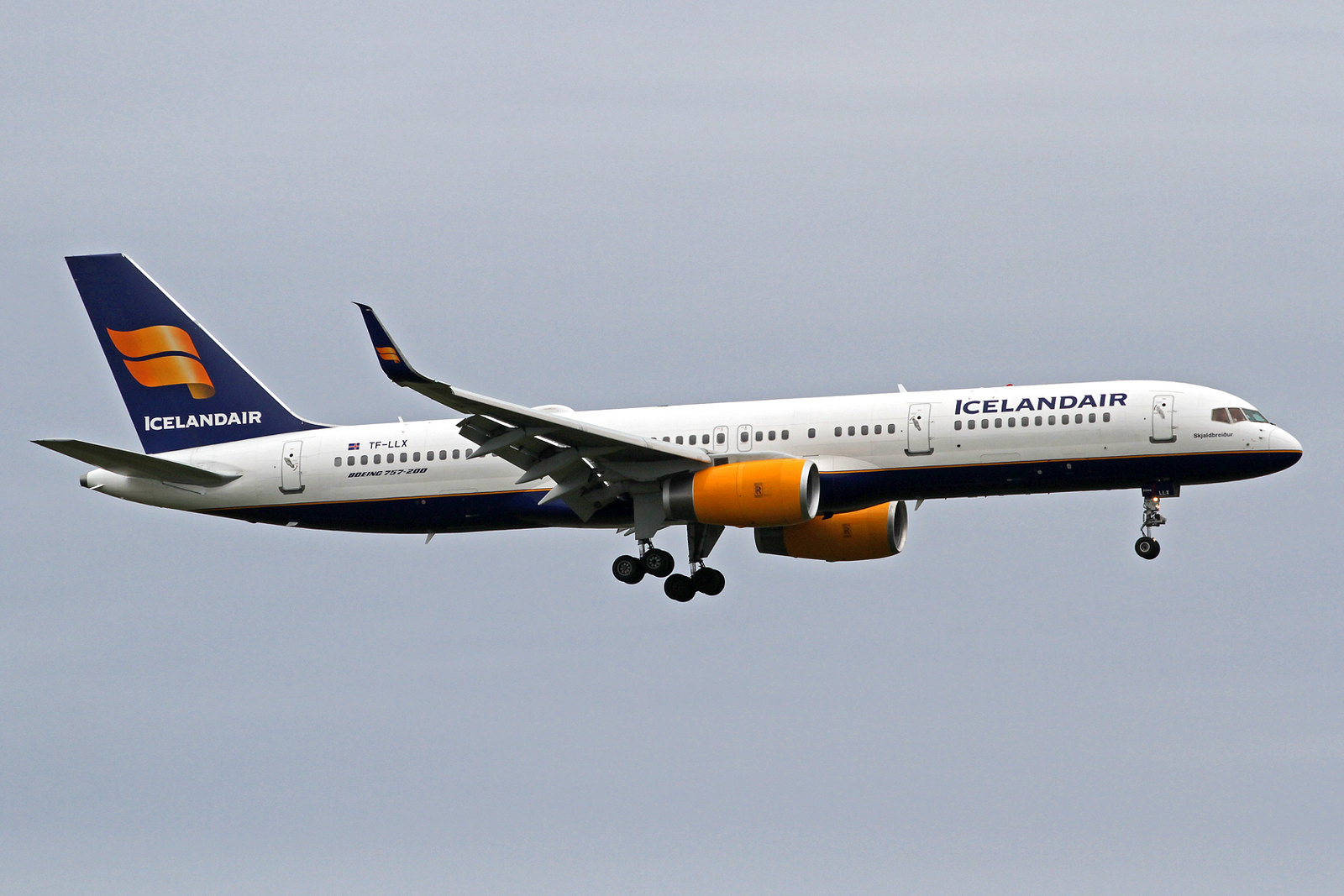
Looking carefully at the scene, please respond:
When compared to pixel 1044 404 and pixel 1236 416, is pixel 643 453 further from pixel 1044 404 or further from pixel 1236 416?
pixel 1236 416

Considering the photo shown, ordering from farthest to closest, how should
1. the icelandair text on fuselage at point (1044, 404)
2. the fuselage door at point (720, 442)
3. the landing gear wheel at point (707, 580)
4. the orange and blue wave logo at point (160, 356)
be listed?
1. the orange and blue wave logo at point (160, 356)
2. the landing gear wheel at point (707, 580)
3. the fuselage door at point (720, 442)
4. the icelandair text on fuselage at point (1044, 404)

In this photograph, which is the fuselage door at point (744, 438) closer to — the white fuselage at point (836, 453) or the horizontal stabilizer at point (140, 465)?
the white fuselage at point (836, 453)

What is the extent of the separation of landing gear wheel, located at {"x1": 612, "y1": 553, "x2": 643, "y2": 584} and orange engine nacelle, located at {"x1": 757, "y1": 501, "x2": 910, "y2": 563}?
206 inches

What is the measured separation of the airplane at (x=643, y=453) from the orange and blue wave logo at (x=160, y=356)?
0.17 ft

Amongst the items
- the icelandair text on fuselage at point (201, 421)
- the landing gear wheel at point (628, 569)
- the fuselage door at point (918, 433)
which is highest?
Result: the icelandair text on fuselage at point (201, 421)

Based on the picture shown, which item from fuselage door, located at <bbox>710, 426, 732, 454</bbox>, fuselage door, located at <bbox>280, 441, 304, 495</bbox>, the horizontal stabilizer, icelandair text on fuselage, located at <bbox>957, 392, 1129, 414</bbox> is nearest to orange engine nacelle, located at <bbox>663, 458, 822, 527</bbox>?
fuselage door, located at <bbox>710, 426, 732, 454</bbox>

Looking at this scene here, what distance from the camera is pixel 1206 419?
151ft

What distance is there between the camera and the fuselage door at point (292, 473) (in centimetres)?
5150

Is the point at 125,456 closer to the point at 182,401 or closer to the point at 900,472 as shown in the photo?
the point at 182,401

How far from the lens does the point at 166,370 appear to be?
53531 mm

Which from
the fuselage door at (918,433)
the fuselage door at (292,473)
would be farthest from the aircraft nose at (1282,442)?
the fuselage door at (292,473)

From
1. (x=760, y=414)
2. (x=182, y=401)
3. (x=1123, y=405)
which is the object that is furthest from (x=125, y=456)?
(x=1123, y=405)

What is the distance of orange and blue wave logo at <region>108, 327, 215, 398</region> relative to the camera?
53.5m

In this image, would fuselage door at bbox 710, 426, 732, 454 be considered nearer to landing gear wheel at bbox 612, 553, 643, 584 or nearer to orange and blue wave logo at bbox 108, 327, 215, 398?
landing gear wheel at bbox 612, 553, 643, 584
